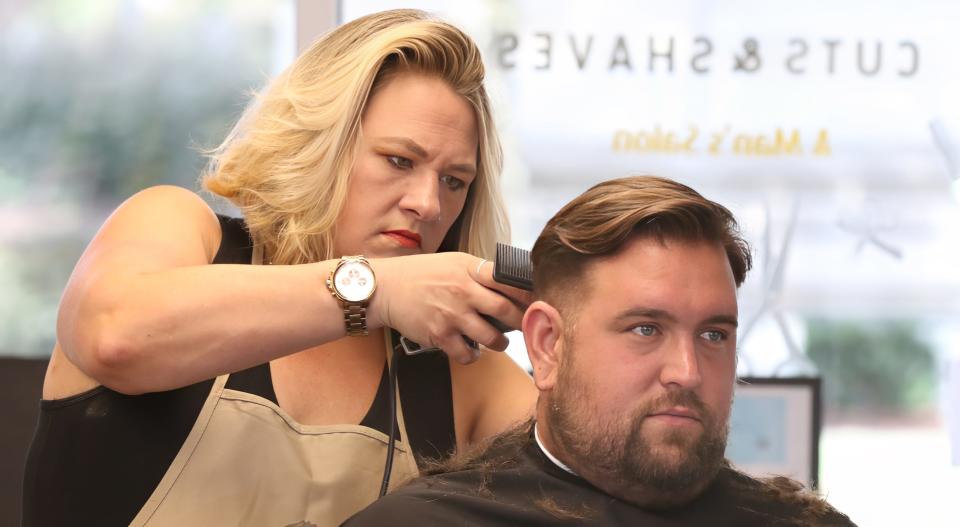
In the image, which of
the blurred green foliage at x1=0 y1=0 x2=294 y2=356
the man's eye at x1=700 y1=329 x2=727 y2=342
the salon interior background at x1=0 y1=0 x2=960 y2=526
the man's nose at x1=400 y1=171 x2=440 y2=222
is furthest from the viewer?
the blurred green foliage at x1=0 y1=0 x2=294 y2=356

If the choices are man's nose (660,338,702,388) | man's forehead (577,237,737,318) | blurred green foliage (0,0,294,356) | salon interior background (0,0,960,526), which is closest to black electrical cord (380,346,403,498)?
man's forehead (577,237,737,318)

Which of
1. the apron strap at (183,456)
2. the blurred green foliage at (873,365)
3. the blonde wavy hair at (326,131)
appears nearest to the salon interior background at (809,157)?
the blurred green foliage at (873,365)

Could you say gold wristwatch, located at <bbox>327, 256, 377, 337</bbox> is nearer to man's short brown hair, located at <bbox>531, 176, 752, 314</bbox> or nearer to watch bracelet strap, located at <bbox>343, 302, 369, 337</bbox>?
watch bracelet strap, located at <bbox>343, 302, 369, 337</bbox>

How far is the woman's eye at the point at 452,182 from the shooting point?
6.62 ft

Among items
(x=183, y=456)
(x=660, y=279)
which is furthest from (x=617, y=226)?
(x=183, y=456)

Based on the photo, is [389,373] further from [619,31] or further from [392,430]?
[619,31]

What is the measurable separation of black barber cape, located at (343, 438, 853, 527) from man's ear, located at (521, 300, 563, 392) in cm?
15

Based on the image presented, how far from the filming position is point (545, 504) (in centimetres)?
182

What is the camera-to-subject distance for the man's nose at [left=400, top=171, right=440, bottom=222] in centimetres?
192

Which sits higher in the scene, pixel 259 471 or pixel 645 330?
pixel 645 330

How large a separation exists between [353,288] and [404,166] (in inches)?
14.0

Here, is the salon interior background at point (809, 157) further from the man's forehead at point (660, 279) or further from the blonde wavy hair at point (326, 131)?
the man's forehead at point (660, 279)

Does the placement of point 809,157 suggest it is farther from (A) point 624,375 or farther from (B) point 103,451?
(B) point 103,451

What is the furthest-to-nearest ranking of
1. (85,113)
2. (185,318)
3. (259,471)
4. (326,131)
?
1. (85,113)
2. (326,131)
3. (259,471)
4. (185,318)
